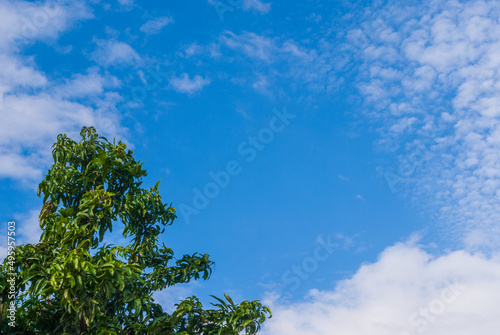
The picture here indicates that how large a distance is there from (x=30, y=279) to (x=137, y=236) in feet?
7.99

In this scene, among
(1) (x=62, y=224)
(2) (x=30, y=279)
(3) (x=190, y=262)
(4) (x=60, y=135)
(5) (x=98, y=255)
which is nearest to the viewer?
(2) (x=30, y=279)

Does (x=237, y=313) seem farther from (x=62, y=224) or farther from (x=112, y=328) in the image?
(x=62, y=224)

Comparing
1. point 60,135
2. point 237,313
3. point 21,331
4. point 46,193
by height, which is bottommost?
point 21,331

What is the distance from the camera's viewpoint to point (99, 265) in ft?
22.9

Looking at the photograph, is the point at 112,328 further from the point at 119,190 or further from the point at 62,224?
the point at 119,190

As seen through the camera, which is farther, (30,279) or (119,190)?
(119,190)

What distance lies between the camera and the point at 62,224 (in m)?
8.30

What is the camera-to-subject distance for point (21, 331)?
787 centimetres

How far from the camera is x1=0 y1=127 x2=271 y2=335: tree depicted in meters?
6.81

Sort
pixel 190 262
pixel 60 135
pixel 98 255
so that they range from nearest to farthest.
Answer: pixel 98 255 → pixel 190 262 → pixel 60 135

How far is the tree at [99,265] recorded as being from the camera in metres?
6.81

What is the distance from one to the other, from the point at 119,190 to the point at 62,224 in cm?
129

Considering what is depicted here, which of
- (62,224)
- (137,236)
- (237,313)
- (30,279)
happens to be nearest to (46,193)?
(62,224)

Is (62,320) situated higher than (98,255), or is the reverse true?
(98,255)
